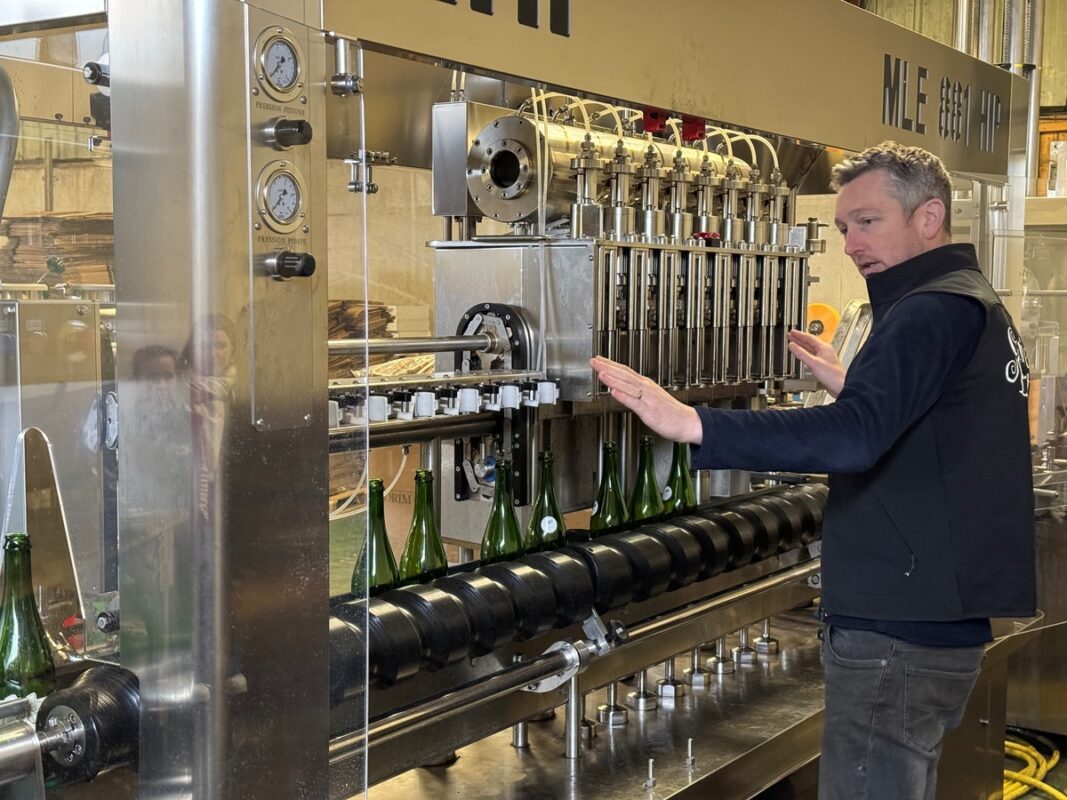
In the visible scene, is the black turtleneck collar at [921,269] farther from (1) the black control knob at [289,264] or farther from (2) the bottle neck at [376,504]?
(1) the black control knob at [289,264]

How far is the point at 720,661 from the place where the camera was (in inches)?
106

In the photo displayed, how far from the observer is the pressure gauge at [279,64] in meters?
1.21

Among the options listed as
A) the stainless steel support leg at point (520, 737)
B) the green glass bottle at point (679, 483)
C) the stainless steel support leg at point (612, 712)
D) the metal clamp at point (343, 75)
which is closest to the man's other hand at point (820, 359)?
the green glass bottle at point (679, 483)

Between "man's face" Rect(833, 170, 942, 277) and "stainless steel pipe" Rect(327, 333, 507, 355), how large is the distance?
62cm

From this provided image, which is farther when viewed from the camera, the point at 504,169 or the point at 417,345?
the point at 504,169

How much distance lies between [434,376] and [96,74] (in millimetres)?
765

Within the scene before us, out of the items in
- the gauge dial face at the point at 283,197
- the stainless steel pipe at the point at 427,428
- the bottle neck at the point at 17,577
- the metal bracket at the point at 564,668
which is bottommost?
the metal bracket at the point at 564,668

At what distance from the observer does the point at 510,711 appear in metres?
1.90

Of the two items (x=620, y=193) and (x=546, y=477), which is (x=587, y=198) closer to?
(x=620, y=193)

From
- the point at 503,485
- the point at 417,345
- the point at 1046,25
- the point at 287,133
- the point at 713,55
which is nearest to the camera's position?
the point at 287,133

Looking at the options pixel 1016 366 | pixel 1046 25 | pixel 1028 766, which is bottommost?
pixel 1028 766

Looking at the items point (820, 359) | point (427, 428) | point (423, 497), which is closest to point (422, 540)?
point (423, 497)

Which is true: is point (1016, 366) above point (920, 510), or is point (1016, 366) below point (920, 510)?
above

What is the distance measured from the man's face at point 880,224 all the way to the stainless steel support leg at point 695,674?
954mm
